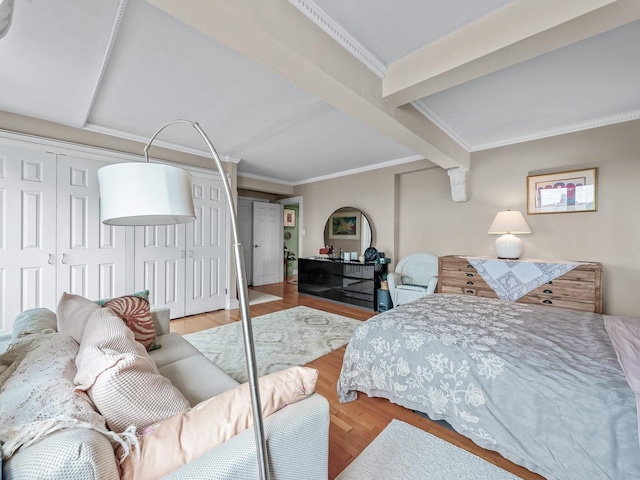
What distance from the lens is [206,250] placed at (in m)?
4.01

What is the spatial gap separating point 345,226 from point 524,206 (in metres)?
2.68

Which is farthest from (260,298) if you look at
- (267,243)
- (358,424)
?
(358,424)

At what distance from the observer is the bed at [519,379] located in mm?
1132

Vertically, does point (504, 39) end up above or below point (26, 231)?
above

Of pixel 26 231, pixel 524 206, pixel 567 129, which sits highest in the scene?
pixel 567 129

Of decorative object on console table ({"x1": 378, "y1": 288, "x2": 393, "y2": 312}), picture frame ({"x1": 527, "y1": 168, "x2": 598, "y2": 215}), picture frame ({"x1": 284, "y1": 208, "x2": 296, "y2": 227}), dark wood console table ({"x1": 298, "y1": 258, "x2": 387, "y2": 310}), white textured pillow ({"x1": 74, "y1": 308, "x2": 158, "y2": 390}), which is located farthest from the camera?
picture frame ({"x1": 284, "y1": 208, "x2": 296, "y2": 227})

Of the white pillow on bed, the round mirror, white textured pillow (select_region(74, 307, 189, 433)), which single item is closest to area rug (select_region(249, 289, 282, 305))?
the round mirror

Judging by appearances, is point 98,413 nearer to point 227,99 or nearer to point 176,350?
point 176,350

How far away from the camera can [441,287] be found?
3346 millimetres

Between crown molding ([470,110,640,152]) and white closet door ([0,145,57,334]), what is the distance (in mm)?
5000

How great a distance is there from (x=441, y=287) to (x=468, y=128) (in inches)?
74.4

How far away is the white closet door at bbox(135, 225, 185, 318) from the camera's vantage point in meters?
3.39

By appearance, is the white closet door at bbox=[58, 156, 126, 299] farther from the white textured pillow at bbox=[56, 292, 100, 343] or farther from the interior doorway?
the interior doorway

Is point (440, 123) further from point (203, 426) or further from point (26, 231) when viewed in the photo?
point (26, 231)
